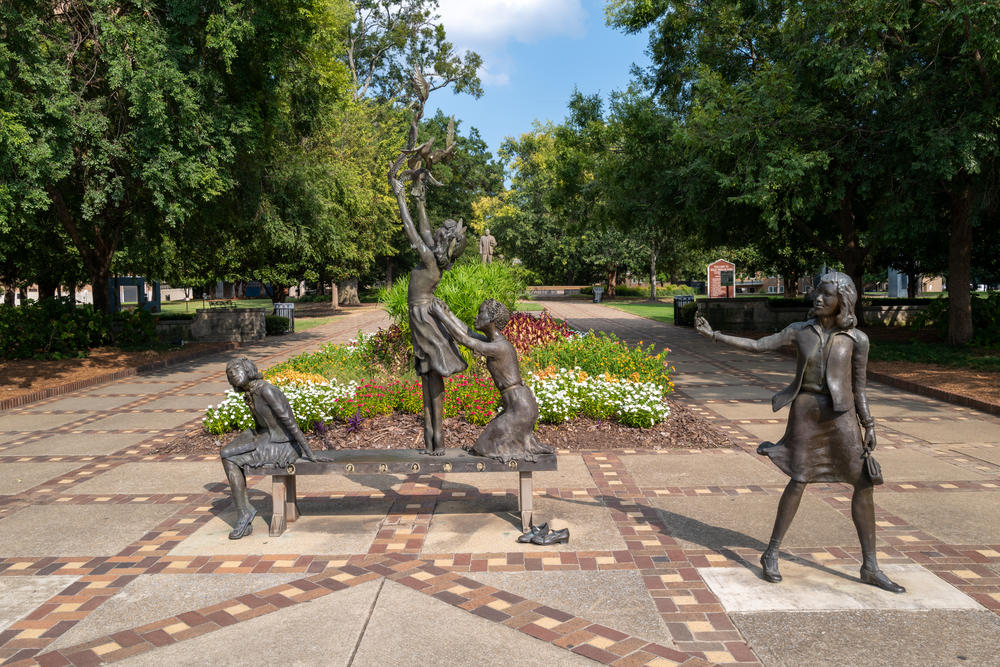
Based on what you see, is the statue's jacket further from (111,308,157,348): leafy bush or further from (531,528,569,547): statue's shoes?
(111,308,157,348): leafy bush

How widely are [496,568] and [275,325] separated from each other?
2234 cm

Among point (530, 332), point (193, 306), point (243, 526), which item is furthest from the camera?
point (193, 306)

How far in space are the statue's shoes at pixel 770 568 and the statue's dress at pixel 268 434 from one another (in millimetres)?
3601

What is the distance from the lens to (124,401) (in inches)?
475

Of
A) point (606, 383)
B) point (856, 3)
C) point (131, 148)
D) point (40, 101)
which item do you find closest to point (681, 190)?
point (856, 3)

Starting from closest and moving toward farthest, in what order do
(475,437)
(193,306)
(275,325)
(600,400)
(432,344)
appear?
1. (432,344)
2. (475,437)
3. (600,400)
4. (275,325)
5. (193,306)

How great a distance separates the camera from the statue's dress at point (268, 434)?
215 inches

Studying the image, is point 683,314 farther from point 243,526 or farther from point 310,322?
point 243,526

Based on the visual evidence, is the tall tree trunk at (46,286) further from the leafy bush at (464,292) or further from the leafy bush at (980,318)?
the leafy bush at (980,318)

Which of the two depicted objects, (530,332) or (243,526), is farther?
(530,332)

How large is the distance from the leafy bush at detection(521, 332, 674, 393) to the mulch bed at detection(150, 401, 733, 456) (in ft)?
3.28

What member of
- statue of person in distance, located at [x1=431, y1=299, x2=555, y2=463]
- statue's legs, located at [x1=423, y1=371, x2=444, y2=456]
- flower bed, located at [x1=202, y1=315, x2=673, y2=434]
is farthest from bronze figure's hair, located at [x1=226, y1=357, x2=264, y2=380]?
flower bed, located at [x1=202, y1=315, x2=673, y2=434]

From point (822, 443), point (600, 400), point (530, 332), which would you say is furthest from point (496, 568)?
point (530, 332)

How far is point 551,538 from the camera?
5188 mm
